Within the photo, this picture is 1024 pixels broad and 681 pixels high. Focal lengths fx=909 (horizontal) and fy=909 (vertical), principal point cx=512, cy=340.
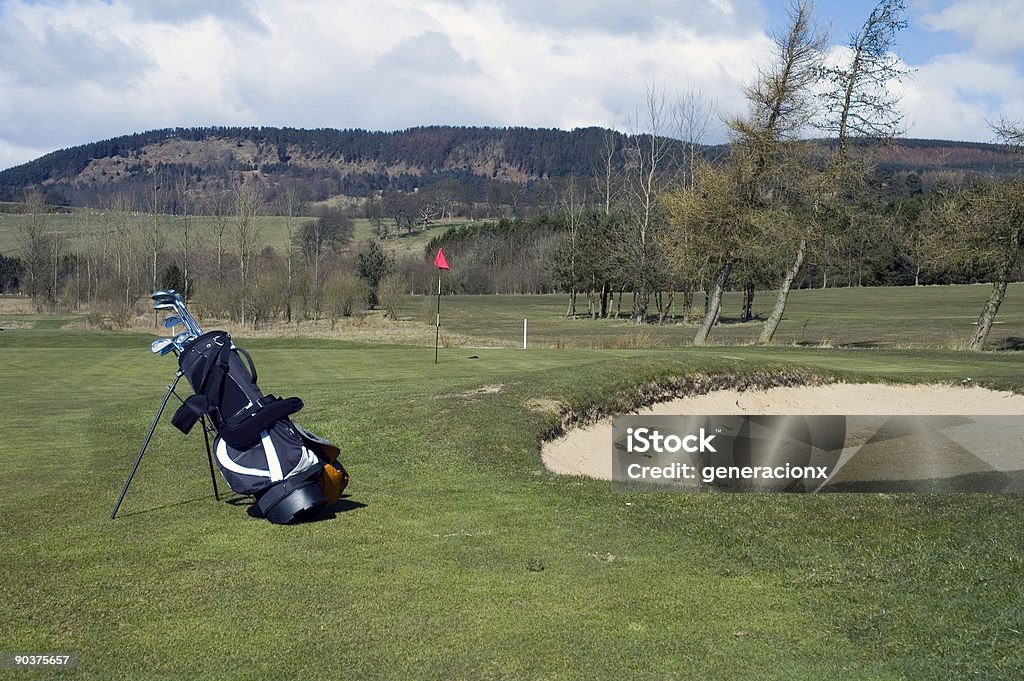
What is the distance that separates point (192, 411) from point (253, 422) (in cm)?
61

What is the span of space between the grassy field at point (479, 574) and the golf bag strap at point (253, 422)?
0.82 metres

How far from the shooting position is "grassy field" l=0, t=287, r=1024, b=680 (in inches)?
209

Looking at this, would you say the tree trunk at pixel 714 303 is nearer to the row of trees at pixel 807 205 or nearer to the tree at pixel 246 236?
the row of trees at pixel 807 205

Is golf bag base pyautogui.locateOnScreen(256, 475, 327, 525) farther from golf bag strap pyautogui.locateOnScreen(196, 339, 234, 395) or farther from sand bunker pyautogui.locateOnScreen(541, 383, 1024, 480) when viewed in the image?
sand bunker pyautogui.locateOnScreen(541, 383, 1024, 480)

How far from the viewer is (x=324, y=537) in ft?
26.0

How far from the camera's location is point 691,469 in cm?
1322

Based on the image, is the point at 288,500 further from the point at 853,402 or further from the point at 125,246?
the point at 125,246

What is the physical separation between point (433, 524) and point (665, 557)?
7.44 feet

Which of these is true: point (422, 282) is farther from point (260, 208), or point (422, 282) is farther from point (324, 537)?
point (324, 537)

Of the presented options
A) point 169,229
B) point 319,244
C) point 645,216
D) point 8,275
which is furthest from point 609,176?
point 8,275

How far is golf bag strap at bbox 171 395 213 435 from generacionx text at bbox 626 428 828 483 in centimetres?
632

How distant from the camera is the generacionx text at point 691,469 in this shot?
12867 millimetres

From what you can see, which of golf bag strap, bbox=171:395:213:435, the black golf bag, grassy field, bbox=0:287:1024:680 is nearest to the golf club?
the black golf bag

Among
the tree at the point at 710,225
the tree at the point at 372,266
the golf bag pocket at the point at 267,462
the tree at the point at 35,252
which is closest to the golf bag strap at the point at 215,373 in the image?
the golf bag pocket at the point at 267,462
